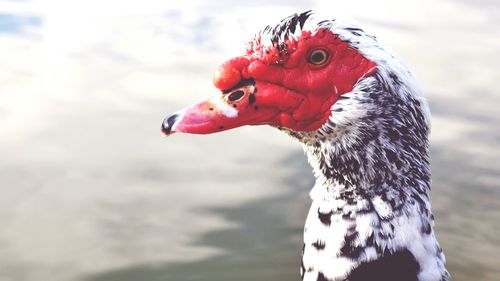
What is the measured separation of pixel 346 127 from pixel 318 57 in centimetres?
33

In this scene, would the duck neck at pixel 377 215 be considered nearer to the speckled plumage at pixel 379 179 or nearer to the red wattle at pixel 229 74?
the speckled plumage at pixel 379 179

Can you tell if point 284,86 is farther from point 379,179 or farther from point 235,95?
point 379,179

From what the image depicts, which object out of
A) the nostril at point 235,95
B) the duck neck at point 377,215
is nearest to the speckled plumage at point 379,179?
the duck neck at point 377,215

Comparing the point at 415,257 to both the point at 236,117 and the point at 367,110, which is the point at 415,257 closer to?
the point at 367,110

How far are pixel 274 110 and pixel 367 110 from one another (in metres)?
0.41

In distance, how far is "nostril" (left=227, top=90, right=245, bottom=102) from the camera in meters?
3.21

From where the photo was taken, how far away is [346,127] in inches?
123

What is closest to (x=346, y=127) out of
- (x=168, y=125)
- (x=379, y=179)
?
(x=379, y=179)

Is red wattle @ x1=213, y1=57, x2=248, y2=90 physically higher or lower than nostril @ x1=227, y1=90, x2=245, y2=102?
higher

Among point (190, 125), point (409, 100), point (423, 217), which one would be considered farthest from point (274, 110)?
point (423, 217)

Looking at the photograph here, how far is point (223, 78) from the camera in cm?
320

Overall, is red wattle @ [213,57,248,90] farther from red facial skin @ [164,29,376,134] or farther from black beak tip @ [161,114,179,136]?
black beak tip @ [161,114,179,136]

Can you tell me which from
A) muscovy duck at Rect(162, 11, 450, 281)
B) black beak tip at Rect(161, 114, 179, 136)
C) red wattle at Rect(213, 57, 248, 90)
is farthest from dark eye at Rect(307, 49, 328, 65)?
black beak tip at Rect(161, 114, 179, 136)

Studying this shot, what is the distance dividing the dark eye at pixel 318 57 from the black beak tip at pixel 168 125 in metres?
0.63
